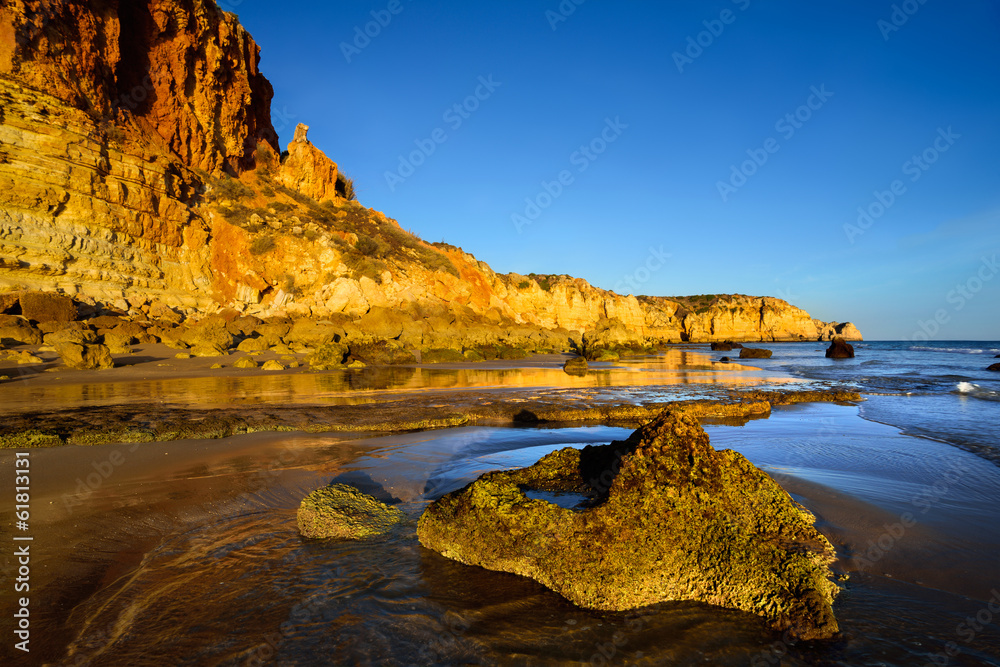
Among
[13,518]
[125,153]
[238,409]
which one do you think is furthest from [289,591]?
[125,153]

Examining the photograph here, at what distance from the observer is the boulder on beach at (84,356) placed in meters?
13.8

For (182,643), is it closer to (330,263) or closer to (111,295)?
(111,295)

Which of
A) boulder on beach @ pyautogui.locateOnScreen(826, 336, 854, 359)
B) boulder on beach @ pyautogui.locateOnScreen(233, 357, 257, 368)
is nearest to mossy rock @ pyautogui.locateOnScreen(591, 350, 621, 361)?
boulder on beach @ pyautogui.locateOnScreen(826, 336, 854, 359)

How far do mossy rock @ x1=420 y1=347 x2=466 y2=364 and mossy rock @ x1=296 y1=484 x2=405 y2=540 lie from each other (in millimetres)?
19051

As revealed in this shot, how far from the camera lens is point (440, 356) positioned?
23.6 m

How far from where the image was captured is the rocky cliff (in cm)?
1917

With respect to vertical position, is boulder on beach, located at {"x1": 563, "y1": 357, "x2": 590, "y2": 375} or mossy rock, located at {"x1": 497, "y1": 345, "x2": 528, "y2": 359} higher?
mossy rock, located at {"x1": 497, "y1": 345, "x2": 528, "y2": 359}

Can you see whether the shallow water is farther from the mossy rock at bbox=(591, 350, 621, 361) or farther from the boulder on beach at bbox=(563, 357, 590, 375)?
the mossy rock at bbox=(591, 350, 621, 361)

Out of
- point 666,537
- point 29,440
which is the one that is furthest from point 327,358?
point 666,537

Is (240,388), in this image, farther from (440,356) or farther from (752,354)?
(752,354)

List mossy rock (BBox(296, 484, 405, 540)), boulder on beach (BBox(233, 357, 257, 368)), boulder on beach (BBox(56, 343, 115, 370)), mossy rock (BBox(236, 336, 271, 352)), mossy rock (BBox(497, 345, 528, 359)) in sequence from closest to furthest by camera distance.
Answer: mossy rock (BBox(296, 484, 405, 540)) → boulder on beach (BBox(56, 343, 115, 370)) → boulder on beach (BBox(233, 357, 257, 368)) → mossy rock (BBox(236, 336, 271, 352)) → mossy rock (BBox(497, 345, 528, 359))

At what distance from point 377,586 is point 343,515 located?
921 millimetres

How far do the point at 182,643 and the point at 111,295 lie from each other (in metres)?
24.5

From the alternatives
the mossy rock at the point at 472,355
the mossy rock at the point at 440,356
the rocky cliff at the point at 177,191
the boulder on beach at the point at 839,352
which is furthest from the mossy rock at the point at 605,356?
the boulder on beach at the point at 839,352
